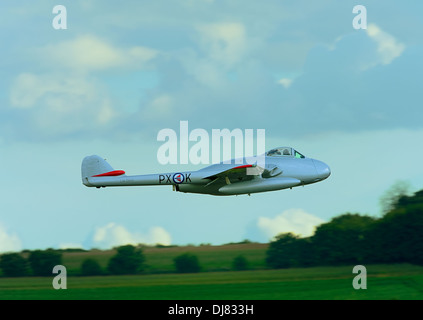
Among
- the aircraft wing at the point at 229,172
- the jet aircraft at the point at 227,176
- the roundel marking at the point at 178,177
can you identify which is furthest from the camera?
the roundel marking at the point at 178,177

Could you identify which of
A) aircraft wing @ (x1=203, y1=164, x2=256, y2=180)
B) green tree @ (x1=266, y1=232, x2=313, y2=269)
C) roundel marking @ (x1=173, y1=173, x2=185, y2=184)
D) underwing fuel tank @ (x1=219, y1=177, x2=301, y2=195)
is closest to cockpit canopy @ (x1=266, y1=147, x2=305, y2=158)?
underwing fuel tank @ (x1=219, y1=177, x2=301, y2=195)

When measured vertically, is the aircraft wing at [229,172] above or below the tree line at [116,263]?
above

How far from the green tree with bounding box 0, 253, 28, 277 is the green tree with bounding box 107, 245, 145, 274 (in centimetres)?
435

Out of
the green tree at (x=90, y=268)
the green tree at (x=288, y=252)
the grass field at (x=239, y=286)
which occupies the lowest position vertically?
the grass field at (x=239, y=286)

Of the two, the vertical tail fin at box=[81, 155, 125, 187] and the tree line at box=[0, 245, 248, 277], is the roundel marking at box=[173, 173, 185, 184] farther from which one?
the tree line at box=[0, 245, 248, 277]

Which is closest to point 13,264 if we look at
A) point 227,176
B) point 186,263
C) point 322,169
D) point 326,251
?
point 186,263

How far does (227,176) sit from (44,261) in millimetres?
9753

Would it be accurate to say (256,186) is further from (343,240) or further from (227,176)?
(343,240)

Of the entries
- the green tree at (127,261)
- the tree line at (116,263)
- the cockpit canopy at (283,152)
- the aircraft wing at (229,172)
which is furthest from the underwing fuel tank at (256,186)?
the green tree at (127,261)

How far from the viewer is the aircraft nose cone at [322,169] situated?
44.6m

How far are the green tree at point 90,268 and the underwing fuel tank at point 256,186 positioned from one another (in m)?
6.97

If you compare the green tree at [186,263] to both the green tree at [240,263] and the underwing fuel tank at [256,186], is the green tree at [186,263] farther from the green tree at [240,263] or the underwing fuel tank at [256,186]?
the underwing fuel tank at [256,186]

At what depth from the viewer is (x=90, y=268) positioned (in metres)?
44.5
